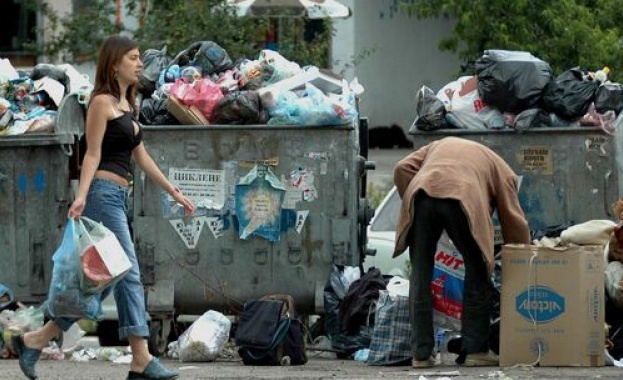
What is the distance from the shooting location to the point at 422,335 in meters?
9.21

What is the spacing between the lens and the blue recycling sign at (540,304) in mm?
9195

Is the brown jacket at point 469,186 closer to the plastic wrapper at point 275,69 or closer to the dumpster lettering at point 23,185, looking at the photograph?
the plastic wrapper at point 275,69

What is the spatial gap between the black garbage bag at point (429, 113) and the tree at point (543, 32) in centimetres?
532

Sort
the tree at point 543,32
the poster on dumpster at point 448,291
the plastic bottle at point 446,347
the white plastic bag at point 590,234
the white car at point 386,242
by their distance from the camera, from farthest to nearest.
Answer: the tree at point 543,32 → the white car at point 386,242 → the white plastic bag at point 590,234 → the plastic bottle at point 446,347 → the poster on dumpster at point 448,291

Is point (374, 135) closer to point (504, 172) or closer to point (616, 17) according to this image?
point (616, 17)

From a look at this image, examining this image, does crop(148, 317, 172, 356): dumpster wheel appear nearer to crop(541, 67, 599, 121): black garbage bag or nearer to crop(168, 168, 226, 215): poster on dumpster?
crop(168, 168, 226, 215): poster on dumpster

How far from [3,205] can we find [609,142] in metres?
3.99

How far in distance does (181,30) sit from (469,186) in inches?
292

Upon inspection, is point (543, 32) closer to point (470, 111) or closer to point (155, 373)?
point (470, 111)

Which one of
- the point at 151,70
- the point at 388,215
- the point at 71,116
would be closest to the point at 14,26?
the point at 388,215

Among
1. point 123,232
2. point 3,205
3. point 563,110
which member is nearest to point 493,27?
point 563,110

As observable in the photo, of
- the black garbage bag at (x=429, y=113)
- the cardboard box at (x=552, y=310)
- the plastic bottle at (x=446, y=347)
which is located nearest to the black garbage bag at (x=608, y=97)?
the black garbage bag at (x=429, y=113)

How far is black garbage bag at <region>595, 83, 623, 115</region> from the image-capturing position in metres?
10.6

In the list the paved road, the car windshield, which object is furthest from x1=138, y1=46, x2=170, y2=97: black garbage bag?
the car windshield
